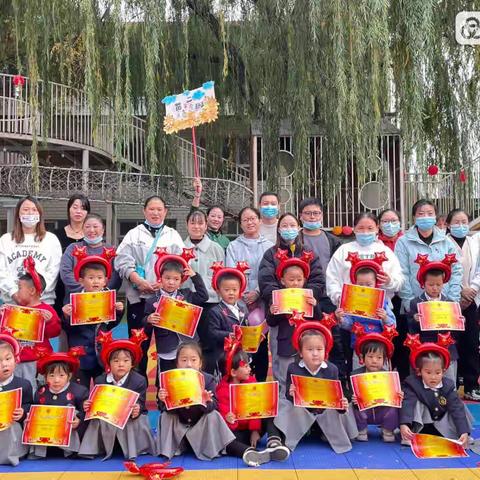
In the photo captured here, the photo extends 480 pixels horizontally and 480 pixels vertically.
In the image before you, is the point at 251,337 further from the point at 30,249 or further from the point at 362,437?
the point at 30,249

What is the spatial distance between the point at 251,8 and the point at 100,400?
548 cm

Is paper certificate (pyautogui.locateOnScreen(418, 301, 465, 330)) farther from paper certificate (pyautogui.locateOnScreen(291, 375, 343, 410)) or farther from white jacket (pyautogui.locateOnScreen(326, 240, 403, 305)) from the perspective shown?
paper certificate (pyautogui.locateOnScreen(291, 375, 343, 410))

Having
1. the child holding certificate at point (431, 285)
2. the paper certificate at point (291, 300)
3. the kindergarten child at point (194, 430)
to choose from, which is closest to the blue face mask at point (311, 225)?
the paper certificate at point (291, 300)

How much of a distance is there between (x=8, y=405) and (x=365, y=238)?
274cm

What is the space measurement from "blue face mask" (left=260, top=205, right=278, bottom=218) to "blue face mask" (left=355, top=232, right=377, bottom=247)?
A: 759 millimetres

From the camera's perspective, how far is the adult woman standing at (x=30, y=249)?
166 inches

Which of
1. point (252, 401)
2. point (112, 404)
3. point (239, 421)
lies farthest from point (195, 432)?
point (112, 404)

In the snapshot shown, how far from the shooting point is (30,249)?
168 inches

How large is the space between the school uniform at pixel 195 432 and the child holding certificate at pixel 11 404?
2.81 feet

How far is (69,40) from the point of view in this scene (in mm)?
6758

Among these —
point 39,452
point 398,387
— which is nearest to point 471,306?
point 398,387

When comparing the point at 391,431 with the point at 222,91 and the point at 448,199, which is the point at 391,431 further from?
the point at 448,199

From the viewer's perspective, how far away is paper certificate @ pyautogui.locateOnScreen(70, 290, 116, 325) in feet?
12.8

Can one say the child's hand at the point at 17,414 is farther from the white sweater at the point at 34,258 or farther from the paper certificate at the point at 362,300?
the paper certificate at the point at 362,300
